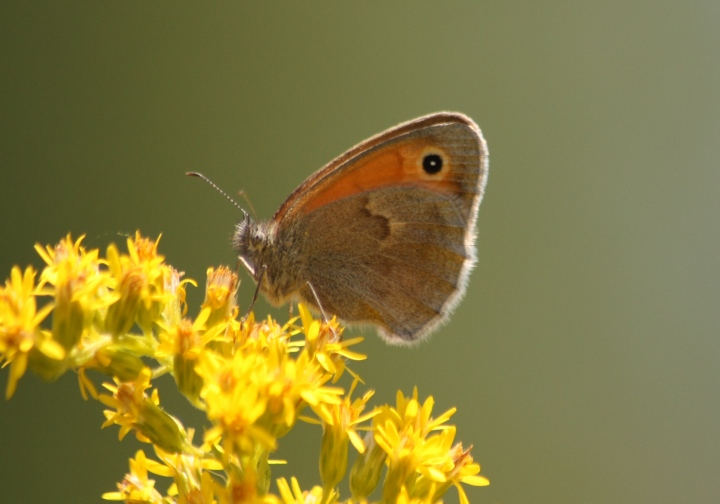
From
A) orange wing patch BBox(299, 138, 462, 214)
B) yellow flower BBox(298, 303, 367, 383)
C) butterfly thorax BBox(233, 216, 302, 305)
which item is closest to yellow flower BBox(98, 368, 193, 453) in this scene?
yellow flower BBox(298, 303, 367, 383)

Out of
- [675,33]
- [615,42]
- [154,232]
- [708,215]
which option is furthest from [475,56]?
[154,232]

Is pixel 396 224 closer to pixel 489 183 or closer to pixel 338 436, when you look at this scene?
pixel 338 436

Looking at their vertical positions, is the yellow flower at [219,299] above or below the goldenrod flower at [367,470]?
above

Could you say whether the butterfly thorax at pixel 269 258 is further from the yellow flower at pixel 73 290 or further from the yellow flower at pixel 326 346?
the yellow flower at pixel 73 290

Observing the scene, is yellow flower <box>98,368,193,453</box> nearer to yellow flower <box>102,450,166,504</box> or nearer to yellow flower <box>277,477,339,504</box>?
yellow flower <box>102,450,166,504</box>

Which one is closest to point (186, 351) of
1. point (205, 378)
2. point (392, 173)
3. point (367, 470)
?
point (205, 378)

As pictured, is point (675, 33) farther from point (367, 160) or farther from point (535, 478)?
point (367, 160)

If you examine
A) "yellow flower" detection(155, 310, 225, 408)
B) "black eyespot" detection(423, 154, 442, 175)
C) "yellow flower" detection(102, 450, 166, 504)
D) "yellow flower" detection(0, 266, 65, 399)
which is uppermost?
"black eyespot" detection(423, 154, 442, 175)

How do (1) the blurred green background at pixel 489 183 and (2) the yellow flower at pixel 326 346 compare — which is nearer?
(2) the yellow flower at pixel 326 346

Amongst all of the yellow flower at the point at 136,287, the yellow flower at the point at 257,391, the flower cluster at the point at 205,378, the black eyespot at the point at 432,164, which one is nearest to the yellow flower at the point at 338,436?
the flower cluster at the point at 205,378
